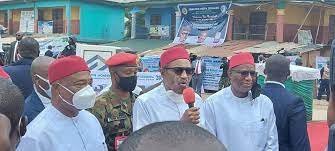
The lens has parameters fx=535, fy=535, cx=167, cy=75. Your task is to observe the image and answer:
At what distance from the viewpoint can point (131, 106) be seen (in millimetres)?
4352

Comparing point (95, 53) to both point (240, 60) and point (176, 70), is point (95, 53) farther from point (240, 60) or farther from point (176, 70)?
point (176, 70)

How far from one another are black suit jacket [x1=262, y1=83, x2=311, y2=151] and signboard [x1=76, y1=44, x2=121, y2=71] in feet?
14.8

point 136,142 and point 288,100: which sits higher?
point 136,142

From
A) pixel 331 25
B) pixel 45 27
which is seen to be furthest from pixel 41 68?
pixel 45 27

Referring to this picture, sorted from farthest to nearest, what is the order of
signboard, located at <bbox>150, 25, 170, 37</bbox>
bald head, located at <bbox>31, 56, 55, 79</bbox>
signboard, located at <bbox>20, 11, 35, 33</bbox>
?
signboard, located at <bbox>20, 11, 35, 33</bbox> < signboard, located at <bbox>150, 25, 170, 37</bbox> < bald head, located at <bbox>31, 56, 55, 79</bbox>

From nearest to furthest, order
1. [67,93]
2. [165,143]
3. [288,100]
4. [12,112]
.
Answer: [165,143], [12,112], [67,93], [288,100]

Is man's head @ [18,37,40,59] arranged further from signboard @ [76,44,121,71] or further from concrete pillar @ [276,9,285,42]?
concrete pillar @ [276,9,285,42]

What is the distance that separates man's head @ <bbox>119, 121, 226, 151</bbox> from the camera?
45.9 inches

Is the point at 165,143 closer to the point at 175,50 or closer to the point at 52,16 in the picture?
the point at 175,50

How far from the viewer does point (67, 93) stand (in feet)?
11.0

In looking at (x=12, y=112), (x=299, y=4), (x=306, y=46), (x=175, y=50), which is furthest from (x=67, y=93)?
(x=299, y=4)

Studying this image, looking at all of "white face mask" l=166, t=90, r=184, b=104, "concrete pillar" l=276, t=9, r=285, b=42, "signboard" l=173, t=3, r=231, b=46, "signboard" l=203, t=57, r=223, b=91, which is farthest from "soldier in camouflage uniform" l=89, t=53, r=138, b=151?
"signboard" l=173, t=3, r=231, b=46

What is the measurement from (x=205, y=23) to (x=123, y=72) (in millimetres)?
21376

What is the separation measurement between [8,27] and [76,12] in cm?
649
